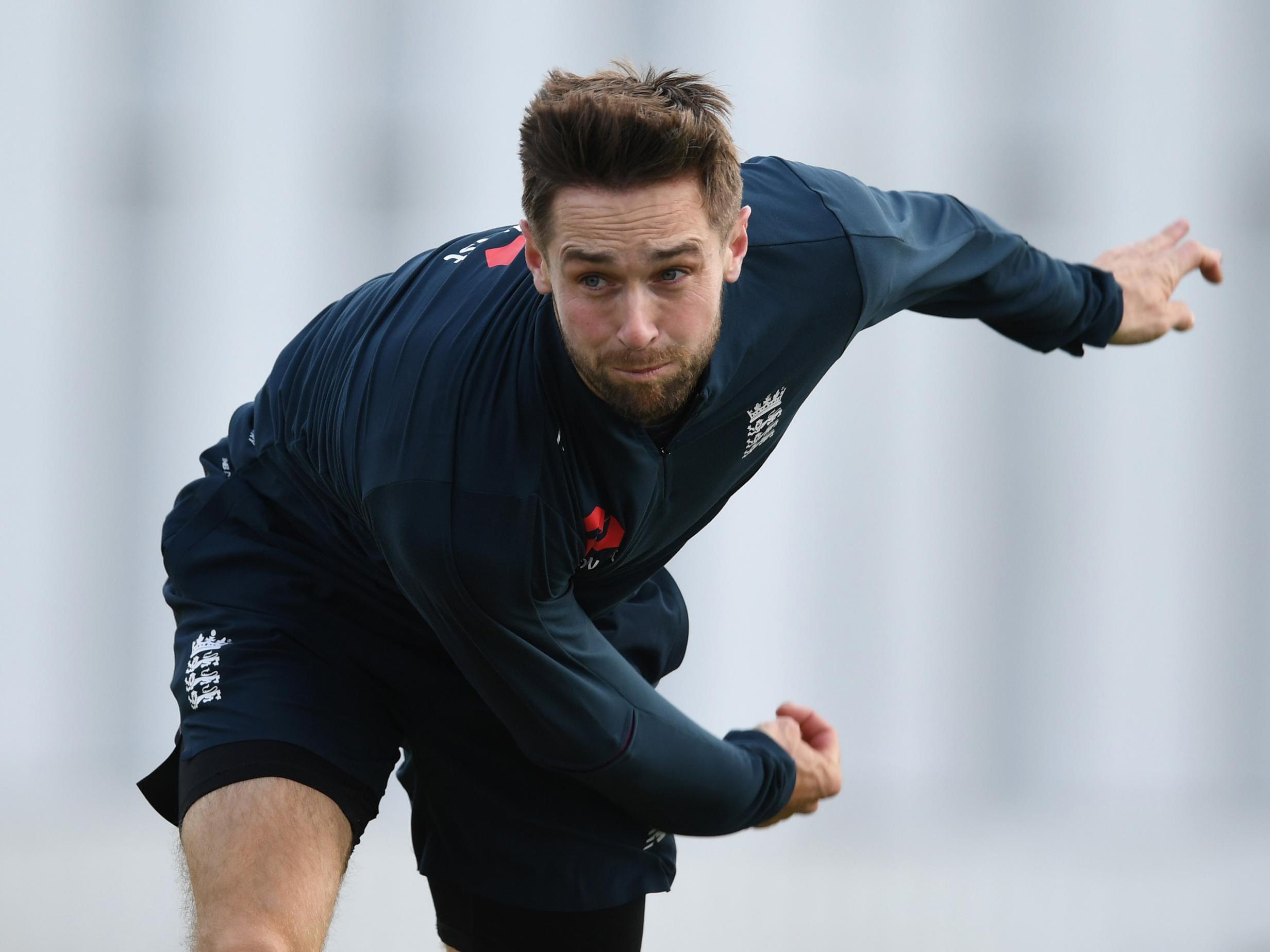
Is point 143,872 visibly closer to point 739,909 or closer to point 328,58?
point 739,909

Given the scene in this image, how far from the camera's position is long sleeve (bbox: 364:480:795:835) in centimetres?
129

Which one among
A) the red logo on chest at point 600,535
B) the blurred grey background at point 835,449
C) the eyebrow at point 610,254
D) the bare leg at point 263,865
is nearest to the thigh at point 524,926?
the bare leg at point 263,865

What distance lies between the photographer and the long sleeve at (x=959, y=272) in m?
1.54

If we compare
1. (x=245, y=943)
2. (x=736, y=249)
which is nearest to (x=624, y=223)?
(x=736, y=249)

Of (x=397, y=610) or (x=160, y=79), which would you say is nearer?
(x=397, y=610)

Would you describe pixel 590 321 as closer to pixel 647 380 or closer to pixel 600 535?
pixel 647 380

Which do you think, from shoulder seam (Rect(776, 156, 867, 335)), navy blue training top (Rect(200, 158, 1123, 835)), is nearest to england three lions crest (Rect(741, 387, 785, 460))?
navy blue training top (Rect(200, 158, 1123, 835))

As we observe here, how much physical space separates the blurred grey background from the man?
128cm

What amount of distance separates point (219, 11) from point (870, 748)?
1934 millimetres

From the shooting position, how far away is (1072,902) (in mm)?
3230

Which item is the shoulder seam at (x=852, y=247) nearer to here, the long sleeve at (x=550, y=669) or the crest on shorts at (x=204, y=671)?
the long sleeve at (x=550, y=669)

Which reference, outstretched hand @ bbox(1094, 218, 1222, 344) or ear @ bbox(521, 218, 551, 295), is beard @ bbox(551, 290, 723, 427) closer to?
ear @ bbox(521, 218, 551, 295)

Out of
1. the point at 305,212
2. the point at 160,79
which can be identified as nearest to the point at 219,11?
the point at 160,79

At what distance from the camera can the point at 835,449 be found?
10.5 feet
